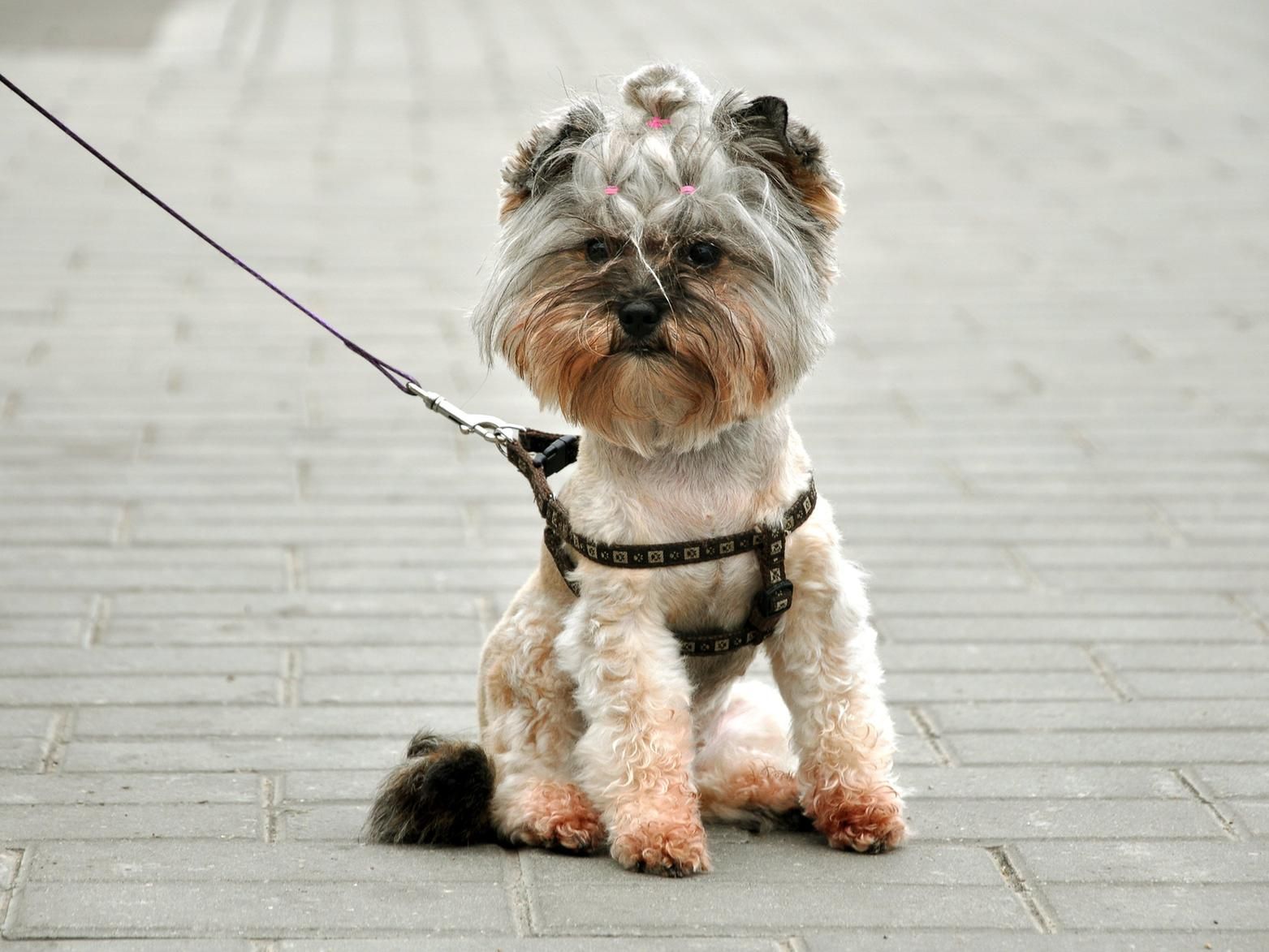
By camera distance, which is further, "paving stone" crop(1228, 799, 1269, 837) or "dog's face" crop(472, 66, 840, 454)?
"paving stone" crop(1228, 799, 1269, 837)

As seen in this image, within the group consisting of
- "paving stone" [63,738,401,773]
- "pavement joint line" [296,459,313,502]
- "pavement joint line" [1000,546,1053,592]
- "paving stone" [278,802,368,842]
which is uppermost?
"paving stone" [278,802,368,842]

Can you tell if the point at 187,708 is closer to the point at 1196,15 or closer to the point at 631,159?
the point at 631,159

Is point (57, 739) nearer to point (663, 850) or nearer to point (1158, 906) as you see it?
point (663, 850)

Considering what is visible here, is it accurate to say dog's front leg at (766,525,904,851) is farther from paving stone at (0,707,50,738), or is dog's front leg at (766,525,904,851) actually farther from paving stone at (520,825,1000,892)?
paving stone at (0,707,50,738)

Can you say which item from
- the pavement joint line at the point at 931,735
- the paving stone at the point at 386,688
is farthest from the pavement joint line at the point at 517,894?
the pavement joint line at the point at 931,735

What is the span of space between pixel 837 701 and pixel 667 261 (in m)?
0.97

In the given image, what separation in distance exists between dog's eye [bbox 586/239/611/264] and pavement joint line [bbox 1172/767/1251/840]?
1.76 meters

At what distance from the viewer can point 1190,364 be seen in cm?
779

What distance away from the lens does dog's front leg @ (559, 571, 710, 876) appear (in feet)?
11.6

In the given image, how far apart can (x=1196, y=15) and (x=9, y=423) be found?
14.4 metres

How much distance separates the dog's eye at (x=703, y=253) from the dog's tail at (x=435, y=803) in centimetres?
112

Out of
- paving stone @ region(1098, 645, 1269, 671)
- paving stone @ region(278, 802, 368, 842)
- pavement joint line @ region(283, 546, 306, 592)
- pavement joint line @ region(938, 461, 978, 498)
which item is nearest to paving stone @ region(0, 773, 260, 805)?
paving stone @ region(278, 802, 368, 842)

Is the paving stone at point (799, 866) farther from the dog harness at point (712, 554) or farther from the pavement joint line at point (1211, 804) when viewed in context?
the pavement joint line at point (1211, 804)

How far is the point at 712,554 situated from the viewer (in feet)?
11.6
